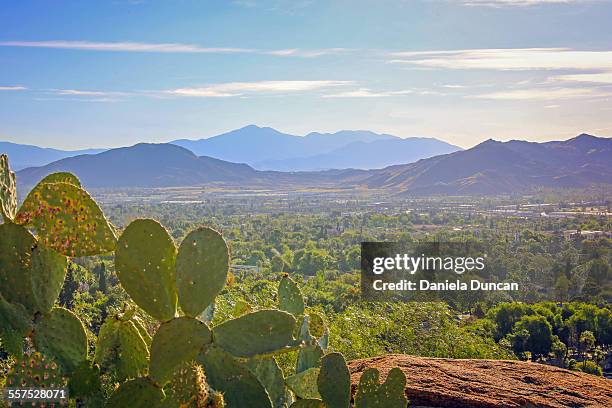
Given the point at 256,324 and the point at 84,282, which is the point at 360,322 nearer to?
the point at 256,324

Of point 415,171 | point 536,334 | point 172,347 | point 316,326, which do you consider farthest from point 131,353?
point 415,171

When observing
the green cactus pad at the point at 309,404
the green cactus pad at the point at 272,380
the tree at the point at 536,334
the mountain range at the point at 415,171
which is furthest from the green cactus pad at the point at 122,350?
the mountain range at the point at 415,171

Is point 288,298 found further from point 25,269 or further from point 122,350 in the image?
point 25,269

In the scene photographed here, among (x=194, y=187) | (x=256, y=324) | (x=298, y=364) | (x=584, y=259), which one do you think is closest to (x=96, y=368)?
(x=256, y=324)

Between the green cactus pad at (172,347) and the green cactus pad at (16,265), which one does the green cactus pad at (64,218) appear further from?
the green cactus pad at (172,347)

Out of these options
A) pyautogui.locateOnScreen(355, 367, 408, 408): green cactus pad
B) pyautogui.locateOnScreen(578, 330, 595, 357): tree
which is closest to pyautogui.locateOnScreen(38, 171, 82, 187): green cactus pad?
pyautogui.locateOnScreen(355, 367, 408, 408): green cactus pad

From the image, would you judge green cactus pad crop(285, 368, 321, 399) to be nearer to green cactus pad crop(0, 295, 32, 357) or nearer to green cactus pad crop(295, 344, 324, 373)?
green cactus pad crop(295, 344, 324, 373)
